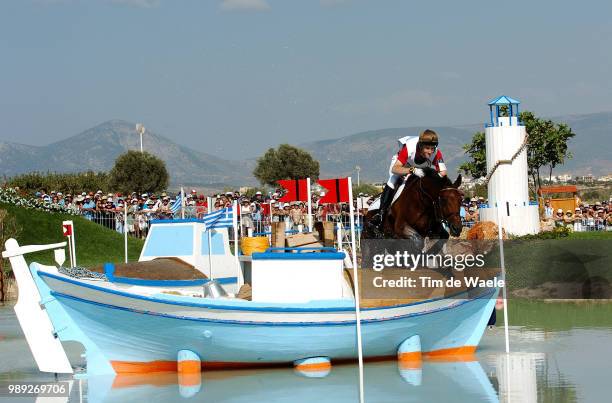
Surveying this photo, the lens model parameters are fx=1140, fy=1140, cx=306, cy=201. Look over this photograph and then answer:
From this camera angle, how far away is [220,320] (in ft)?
62.1

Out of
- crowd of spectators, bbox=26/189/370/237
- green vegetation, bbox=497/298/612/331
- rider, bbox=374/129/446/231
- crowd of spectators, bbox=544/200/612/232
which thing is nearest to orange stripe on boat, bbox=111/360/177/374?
rider, bbox=374/129/446/231

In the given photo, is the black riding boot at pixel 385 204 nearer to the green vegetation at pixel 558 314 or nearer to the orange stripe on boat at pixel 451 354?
the orange stripe on boat at pixel 451 354

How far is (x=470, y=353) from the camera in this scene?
21188mm

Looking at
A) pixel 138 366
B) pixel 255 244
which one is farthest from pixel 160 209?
pixel 138 366

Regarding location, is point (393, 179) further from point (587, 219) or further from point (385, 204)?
point (587, 219)

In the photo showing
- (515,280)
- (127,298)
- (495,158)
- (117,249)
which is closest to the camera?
(127,298)

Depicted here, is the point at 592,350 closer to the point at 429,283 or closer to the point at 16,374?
the point at 429,283

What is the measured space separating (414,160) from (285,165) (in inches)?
3294

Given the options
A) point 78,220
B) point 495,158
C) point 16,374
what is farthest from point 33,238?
point 16,374

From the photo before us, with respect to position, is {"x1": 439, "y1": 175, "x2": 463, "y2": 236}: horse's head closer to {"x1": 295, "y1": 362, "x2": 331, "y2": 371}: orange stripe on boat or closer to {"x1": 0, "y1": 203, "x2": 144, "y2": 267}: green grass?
{"x1": 295, "y1": 362, "x2": 331, "y2": 371}: orange stripe on boat

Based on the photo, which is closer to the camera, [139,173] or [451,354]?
[451,354]

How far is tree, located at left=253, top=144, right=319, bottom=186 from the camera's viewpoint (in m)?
104

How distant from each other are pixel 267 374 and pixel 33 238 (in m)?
26.3

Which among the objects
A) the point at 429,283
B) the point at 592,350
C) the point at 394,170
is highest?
the point at 394,170
